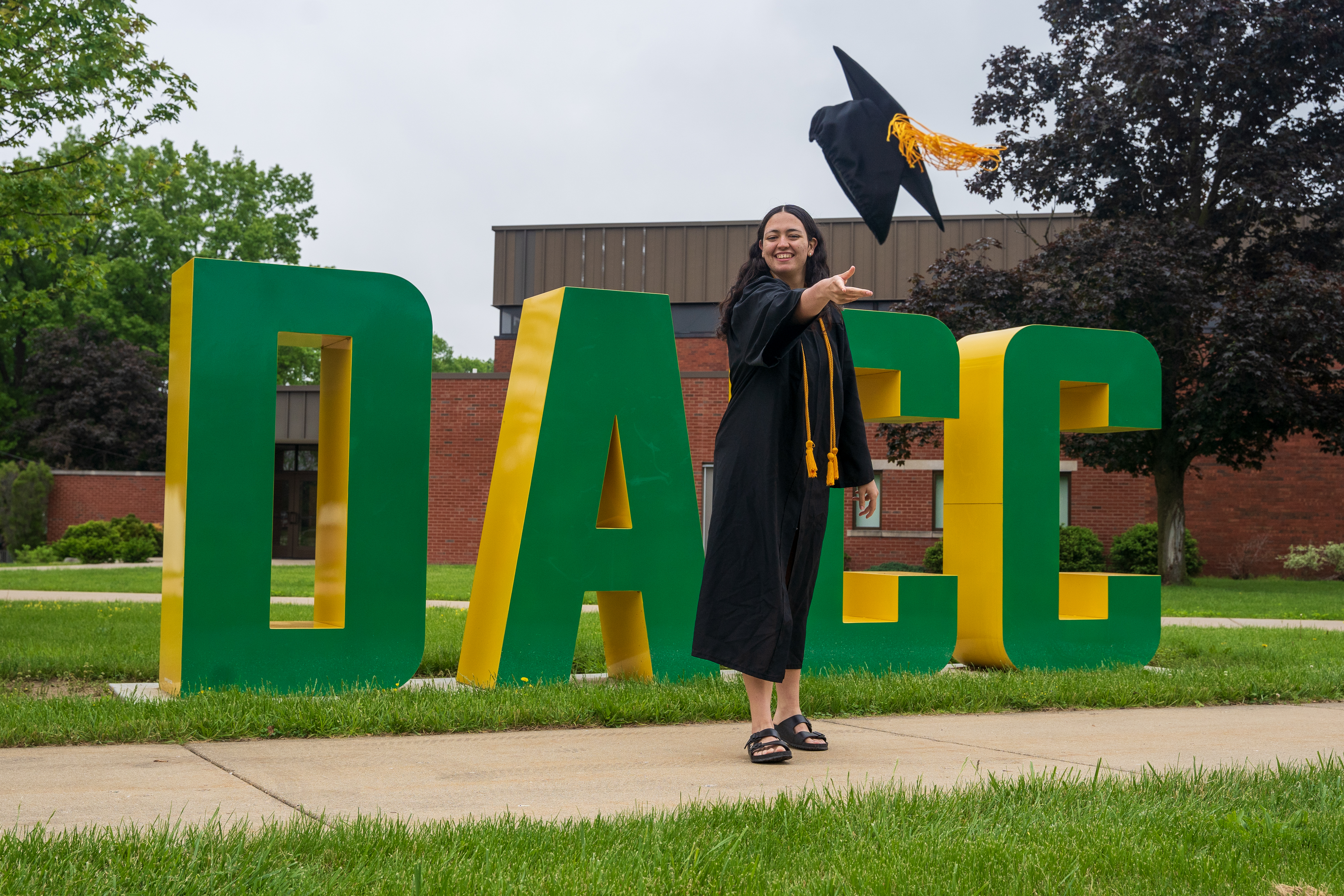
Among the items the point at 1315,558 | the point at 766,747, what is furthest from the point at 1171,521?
the point at 766,747

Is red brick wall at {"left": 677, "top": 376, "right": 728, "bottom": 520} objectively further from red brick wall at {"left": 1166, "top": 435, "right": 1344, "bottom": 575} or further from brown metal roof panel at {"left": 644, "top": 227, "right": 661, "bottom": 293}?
red brick wall at {"left": 1166, "top": 435, "right": 1344, "bottom": 575}

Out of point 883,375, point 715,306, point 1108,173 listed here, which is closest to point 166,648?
point 883,375

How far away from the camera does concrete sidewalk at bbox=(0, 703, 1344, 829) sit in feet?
10.6

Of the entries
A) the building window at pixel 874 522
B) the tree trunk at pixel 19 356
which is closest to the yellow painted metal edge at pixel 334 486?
the building window at pixel 874 522

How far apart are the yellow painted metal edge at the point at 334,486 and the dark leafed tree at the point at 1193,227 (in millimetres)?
14294

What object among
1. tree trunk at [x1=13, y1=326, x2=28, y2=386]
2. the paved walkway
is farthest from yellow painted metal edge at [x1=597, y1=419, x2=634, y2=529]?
tree trunk at [x1=13, y1=326, x2=28, y2=386]

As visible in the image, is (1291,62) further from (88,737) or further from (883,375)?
(88,737)

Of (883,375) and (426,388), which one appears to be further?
(883,375)

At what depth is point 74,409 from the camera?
3706cm

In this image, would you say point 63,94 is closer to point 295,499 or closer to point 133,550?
point 133,550

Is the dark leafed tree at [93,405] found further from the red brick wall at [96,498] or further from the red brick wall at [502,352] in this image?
the red brick wall at [502,352]

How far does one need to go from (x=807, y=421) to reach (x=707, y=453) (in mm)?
19006

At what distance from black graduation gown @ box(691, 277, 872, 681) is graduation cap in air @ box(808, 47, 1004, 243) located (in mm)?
4227

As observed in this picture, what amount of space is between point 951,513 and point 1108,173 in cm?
1531
